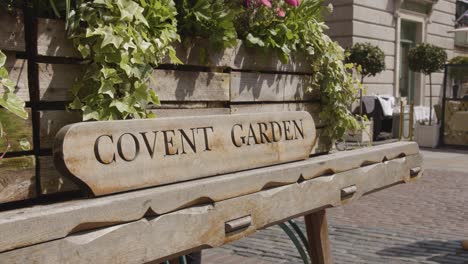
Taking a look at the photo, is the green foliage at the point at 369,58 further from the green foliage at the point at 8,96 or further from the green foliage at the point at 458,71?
the green foliage at the point at 8,96

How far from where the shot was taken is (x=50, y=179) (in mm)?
1436

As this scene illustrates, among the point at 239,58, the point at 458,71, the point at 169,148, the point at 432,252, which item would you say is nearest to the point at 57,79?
the point at 169,148

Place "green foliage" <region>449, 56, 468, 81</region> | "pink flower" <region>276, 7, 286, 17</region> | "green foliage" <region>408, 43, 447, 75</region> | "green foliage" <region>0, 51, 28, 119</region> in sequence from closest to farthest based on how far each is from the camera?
"green foliage" <region>0, 51, 28, 119</region> < "pink flower" <region>276, 7, 286, 17</region> < "green foliage" <region>449, 56, 468, 81</region> < "green foliage" <region>408, 43, 447, 75</region>

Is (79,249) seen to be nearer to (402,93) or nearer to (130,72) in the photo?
(130,72)

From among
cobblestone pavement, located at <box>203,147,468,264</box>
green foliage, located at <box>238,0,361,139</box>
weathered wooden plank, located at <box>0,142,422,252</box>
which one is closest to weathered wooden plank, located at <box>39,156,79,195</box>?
weathered wooden plank, located at <box>0,142,422,252</box>

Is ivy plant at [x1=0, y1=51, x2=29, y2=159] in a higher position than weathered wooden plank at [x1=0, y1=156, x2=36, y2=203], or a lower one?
higher

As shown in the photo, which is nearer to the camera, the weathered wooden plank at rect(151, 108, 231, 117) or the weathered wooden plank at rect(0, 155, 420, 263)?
the weathered wooden plank at rect(0, 155, 420, 263)

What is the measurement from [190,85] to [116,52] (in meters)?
0.33

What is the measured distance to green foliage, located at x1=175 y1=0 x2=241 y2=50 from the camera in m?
1.77

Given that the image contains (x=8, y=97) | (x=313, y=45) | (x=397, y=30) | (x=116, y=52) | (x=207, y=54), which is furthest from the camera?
(x=397, y=30)

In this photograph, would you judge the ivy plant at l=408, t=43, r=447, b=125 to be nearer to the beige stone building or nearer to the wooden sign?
the beige stone building

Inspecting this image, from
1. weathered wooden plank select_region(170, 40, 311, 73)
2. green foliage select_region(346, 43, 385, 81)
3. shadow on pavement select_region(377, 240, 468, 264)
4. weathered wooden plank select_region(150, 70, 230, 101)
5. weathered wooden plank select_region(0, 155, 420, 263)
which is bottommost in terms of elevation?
shadow on pavement select_region(377, 240, 468, 264)

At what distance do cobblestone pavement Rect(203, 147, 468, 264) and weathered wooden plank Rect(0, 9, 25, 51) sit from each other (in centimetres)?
370

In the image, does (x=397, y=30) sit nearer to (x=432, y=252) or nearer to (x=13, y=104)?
(x=432, y=252)
